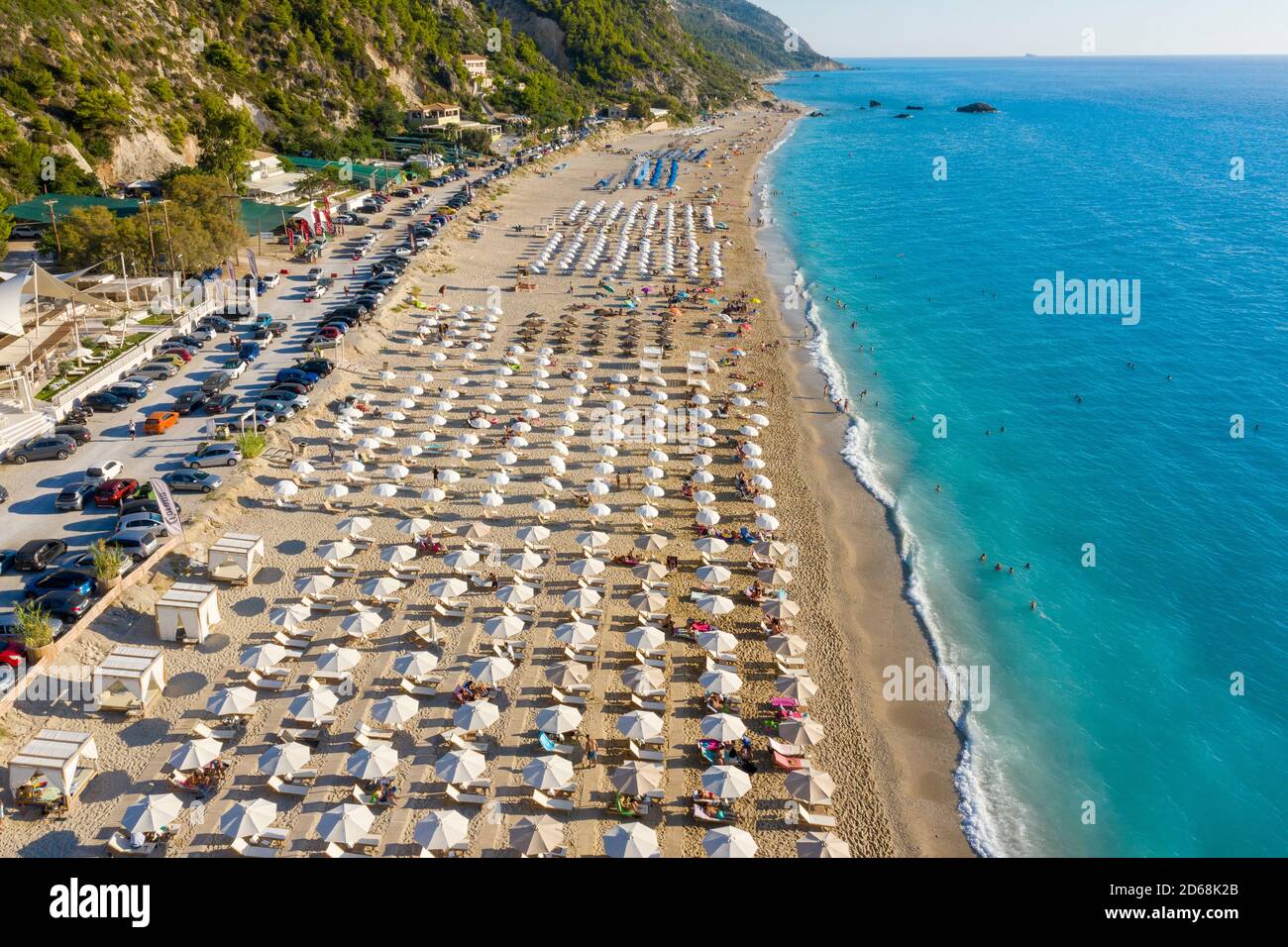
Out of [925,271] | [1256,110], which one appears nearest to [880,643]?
[925,271]

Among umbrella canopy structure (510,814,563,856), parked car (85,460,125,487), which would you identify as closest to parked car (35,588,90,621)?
parked car (85,460,125,487)

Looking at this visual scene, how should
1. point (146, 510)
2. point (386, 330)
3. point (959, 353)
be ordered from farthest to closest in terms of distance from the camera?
point (959, 353) → point (386, 330) → point (146, 510)

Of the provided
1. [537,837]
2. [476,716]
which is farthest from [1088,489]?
[537,837]

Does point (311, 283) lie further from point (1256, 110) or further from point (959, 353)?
point (1256, 110)

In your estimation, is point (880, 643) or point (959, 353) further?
point (959, 353)

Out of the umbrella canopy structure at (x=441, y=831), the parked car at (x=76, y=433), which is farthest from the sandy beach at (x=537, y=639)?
the parked car at (x=76, y=433)

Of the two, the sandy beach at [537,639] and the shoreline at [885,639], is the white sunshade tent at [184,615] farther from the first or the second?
the shoreline at [885,639]

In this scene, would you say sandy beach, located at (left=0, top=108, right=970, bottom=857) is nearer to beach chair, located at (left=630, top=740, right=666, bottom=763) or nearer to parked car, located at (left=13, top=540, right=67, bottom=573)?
beach chair, located at (left=630, top=740, right=666, bottom=763)
